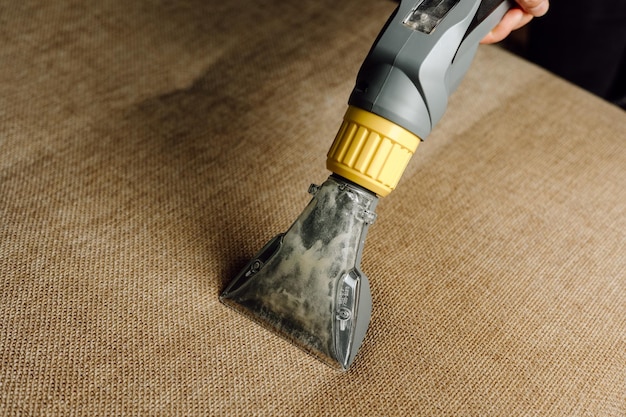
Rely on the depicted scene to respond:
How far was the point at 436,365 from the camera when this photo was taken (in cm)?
54

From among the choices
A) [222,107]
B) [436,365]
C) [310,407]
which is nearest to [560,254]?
[436,365]

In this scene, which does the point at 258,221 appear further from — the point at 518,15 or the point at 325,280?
the point at 518,15

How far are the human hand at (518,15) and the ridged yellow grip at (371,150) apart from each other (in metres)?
0.23

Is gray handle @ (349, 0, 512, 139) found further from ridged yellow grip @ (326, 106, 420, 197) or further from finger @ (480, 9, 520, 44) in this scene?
finger @ (480, 9, 520, 44)

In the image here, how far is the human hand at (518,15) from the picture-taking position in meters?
0.67

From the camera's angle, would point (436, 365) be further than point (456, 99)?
No

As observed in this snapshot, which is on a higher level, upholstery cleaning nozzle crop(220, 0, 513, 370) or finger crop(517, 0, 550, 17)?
finger crop(517, 0, 550, 17)

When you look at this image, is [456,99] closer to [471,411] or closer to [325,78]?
[325,78]

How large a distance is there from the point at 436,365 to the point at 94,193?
0.39m

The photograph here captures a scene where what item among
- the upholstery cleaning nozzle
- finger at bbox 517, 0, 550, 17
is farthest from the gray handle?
finger at bbox 517, 0, 550, 17

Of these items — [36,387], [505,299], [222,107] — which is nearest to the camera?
[36,387]

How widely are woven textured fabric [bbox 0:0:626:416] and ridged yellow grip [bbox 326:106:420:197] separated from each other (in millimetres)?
134

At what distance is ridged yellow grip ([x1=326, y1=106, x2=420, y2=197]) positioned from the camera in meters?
0.50

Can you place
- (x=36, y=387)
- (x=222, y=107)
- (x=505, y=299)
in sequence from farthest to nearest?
1. (x=222, y=107)
2. (x=505, y=299)
3. (x=36, y=387)
